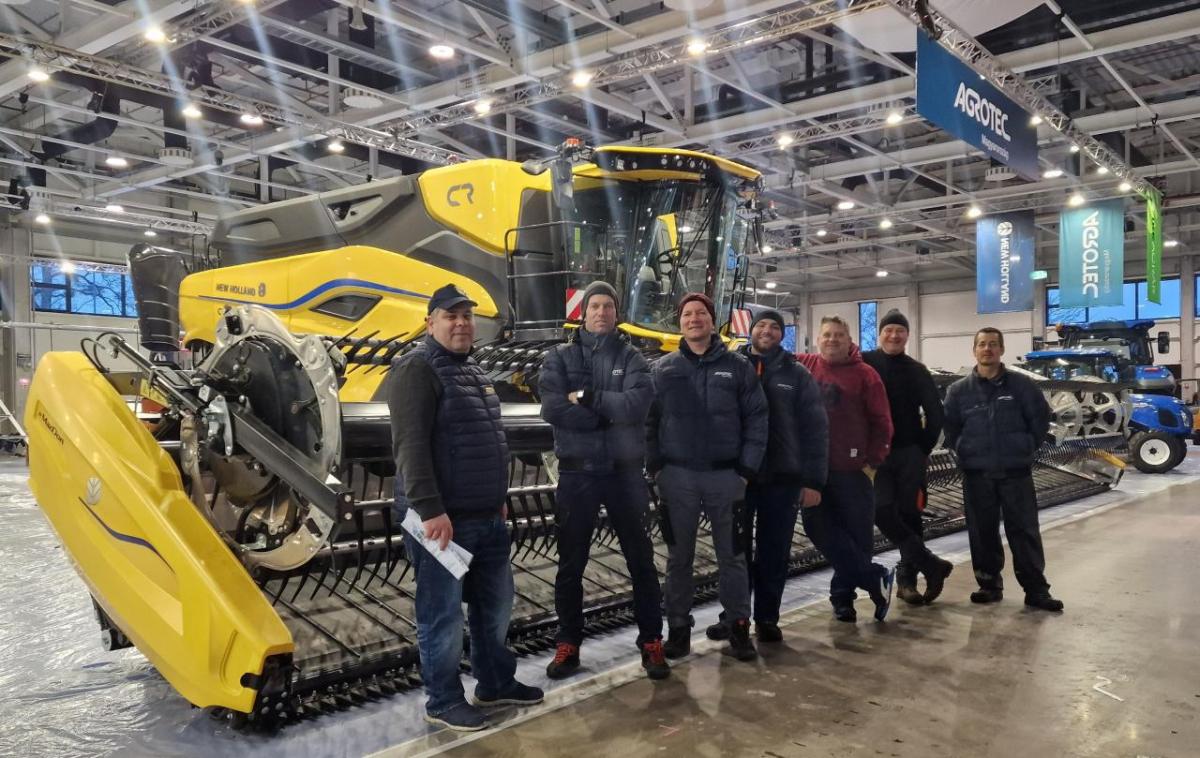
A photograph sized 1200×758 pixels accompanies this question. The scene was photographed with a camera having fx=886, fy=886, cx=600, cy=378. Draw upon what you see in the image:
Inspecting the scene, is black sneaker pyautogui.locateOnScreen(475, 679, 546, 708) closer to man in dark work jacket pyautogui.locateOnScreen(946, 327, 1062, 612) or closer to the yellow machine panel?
the yellow machine panel

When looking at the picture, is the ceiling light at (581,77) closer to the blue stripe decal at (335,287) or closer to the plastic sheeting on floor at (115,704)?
the blue stripe decal at (335,287)

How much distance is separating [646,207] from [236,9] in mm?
5305

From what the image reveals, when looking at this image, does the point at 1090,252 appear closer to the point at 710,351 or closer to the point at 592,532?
the point at 710,351

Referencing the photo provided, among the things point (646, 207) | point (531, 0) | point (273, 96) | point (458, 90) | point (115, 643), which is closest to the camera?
point (115, 643)

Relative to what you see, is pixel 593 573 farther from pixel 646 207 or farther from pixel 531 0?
pixel 531 0

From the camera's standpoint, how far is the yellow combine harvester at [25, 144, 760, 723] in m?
Result: 2.89

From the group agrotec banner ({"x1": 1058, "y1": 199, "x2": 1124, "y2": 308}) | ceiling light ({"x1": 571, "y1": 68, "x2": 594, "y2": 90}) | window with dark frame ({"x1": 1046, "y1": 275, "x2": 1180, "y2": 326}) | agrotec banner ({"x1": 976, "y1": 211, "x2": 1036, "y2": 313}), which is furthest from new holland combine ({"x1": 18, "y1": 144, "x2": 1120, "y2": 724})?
window with dark frame ({"x1": 1046, "y1": 275, "x2": 1180, "y2": 326})

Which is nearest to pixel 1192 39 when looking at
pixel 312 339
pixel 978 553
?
pixel 978 553

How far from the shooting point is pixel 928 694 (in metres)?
3.31

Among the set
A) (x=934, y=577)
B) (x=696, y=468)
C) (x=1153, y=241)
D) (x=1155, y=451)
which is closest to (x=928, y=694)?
(x=696, y=468)

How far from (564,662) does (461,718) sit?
0.62 metres

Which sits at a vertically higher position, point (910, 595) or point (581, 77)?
point (581, 77)

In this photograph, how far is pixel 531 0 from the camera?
10148 millimetres

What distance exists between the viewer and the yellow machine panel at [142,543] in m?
2.75
